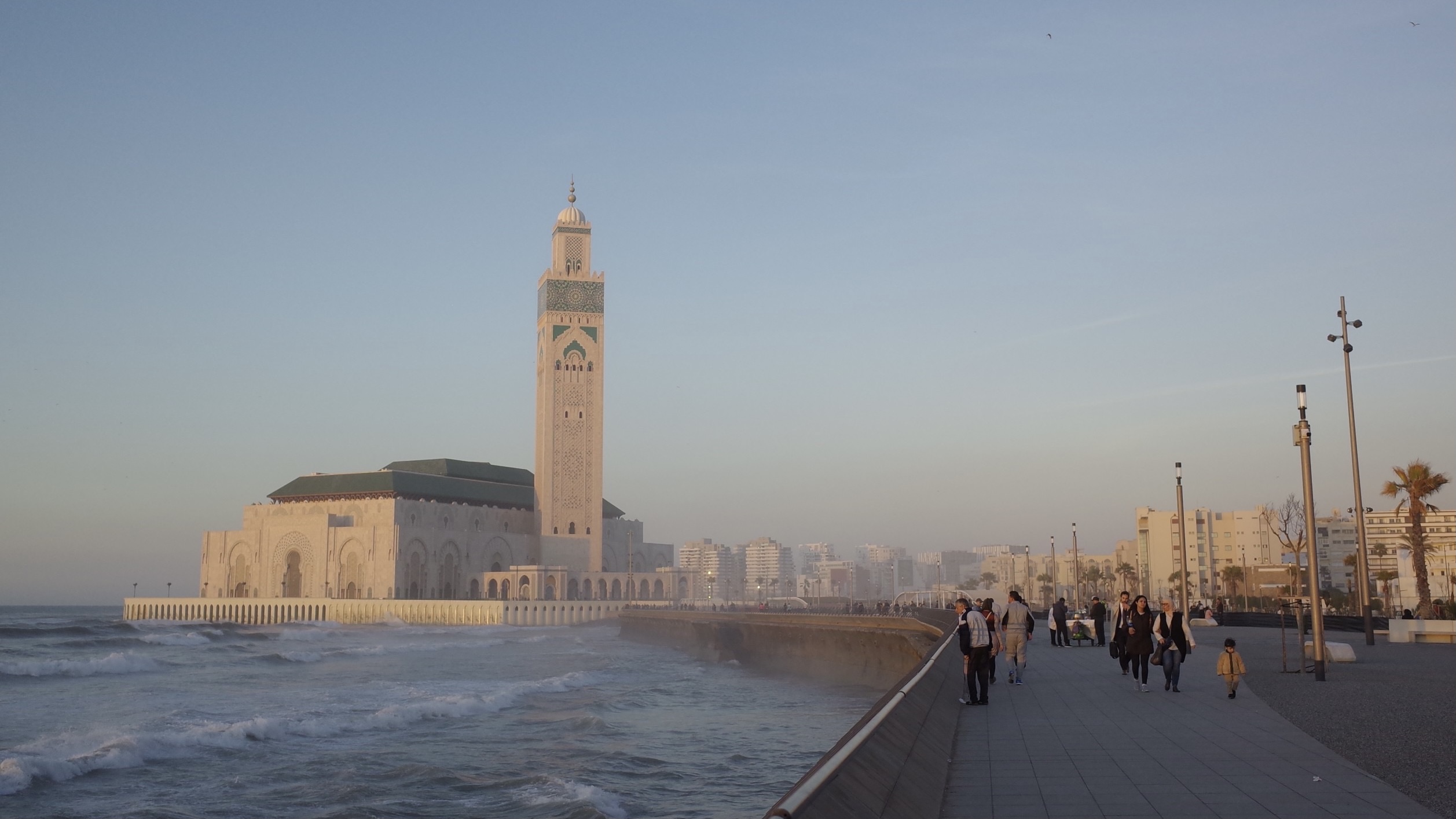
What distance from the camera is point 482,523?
329 feet

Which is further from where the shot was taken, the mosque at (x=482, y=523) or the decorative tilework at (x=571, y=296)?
the decorative tilework at (x=571, y=296)

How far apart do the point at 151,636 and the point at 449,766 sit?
62255 millimetres

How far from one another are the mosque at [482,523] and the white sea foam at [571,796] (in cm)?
7883

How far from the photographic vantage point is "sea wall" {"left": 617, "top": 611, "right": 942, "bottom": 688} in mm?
34781

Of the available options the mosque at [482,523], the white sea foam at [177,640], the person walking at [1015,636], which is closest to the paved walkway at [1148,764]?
the person walking at [1015,636]

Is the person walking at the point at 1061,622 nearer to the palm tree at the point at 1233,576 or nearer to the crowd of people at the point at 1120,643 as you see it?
the crowd of people at the point at 1120,643

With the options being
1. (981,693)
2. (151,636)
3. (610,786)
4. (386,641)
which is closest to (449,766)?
(610,786)

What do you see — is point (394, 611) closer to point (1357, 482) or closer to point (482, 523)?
point (482, 523)

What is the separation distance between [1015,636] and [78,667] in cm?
4156

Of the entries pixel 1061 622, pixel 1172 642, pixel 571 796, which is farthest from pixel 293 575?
pixel 1172 642

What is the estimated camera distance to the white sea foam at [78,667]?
43.8 metres

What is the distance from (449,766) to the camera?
736 inches

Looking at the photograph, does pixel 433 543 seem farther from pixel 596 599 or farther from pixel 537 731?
pixel 537 731

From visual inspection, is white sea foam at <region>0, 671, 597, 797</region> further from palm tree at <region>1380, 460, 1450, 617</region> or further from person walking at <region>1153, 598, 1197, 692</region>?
palm tree at <region>1380, 460, 1450, 617</region>
